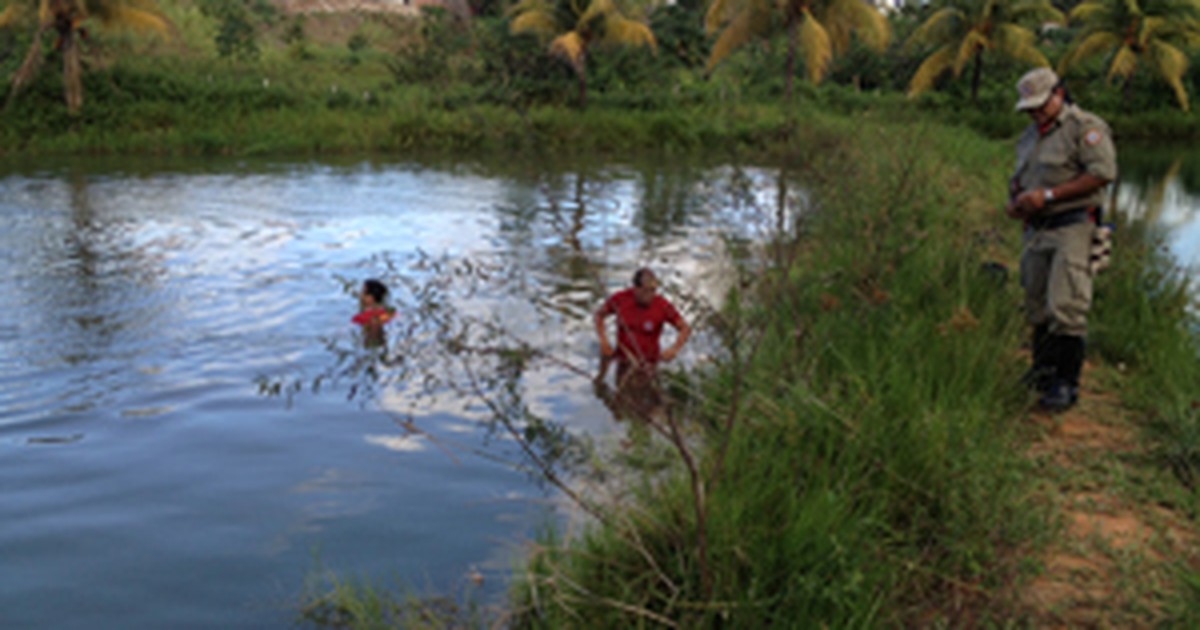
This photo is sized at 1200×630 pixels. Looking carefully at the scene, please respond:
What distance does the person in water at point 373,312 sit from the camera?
30.5ft

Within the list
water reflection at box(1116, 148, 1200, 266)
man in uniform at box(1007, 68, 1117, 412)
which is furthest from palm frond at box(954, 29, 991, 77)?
man in uniform at box(1007, 68, 1117, 412)

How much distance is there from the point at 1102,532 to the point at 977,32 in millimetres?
36549

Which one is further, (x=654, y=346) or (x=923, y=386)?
(x=654, y=346)

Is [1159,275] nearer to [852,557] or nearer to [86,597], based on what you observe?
[852,557]

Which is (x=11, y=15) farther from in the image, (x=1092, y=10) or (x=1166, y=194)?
(x=1092, y=10)

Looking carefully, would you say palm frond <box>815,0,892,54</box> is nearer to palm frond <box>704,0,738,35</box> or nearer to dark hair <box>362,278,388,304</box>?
palm frond <box>704,0,738,35</box>

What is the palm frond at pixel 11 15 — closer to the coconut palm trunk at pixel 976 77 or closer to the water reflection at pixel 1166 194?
the water reflection at pixel 1166 194

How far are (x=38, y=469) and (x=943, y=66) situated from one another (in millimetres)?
37005

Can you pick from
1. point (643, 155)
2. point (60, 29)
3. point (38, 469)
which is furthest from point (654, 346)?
point (60, 29)

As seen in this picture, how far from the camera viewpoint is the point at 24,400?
803 cm

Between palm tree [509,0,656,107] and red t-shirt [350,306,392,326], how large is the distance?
21.5 metres

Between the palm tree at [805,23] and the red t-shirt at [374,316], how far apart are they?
21951 millimetres

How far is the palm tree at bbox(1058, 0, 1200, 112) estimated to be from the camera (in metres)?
39.2

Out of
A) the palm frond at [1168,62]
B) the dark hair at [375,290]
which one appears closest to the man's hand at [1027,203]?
the dark hair at [375,290]
